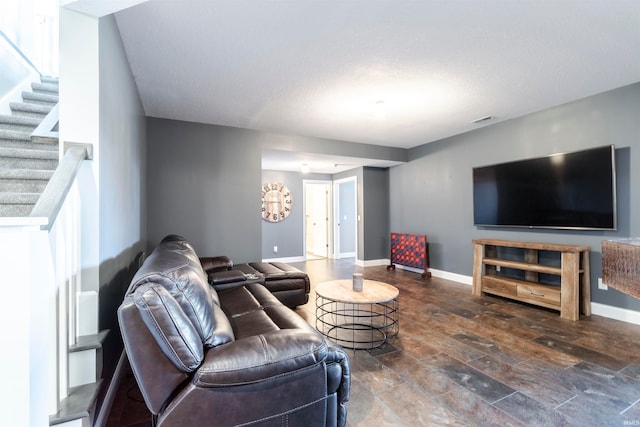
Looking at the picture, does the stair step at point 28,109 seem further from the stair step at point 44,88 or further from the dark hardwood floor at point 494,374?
the dark hardwood floor at point 494,374

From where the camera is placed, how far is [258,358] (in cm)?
114

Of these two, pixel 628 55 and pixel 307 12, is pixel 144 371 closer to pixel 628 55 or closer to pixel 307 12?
pixel 307 12

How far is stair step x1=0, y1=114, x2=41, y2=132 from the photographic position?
2370 millimetres

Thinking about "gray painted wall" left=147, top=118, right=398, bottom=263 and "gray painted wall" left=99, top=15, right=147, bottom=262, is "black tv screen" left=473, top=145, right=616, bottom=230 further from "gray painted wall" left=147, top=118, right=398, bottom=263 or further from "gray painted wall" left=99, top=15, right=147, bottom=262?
"gray painted wall" left=99, top=15, right=147, bottom=262

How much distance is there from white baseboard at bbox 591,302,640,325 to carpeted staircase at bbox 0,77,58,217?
5339 mm

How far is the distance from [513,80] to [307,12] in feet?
7.26

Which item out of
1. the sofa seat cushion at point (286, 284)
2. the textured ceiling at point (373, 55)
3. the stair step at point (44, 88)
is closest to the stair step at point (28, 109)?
the stair step at point (44, 88)

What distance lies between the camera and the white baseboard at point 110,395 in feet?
4.63

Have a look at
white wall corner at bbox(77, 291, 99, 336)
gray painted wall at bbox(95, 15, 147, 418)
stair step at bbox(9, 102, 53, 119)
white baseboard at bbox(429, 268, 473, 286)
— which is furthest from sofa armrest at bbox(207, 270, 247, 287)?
white baseboard at bbox(429, 268, 473, 286)

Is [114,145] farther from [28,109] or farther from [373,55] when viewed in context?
[373,55]

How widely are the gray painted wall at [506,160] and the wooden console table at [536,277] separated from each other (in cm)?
18

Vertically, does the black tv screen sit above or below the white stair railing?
above

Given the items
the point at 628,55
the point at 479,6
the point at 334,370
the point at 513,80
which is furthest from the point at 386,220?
the point at 334,370

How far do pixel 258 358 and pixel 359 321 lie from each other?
6.61ft
